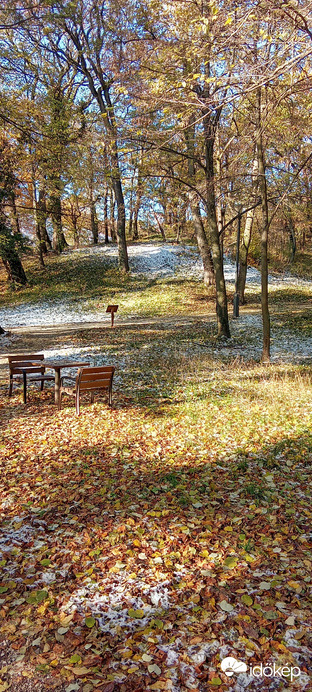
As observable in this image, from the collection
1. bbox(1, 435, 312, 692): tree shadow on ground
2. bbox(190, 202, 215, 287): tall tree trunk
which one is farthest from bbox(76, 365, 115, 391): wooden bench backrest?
bbox(190, 202, 215, 287): tall tree trunk

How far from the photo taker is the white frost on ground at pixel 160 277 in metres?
13.4

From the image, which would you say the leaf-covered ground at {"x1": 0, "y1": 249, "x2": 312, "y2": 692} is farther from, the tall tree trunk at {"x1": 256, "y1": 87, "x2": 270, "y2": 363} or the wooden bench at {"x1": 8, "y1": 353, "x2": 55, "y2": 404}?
the tall tree trunk at {"x1": 256, "y1": 87, "x2": 270, "y2": 363}

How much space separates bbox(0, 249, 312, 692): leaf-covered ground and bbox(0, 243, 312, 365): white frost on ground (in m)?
5.31

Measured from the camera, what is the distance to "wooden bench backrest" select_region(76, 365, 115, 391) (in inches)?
301

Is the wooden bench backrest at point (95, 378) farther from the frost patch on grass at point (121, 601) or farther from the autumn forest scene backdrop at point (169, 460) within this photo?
the frost patch on grass at point (121, 601)

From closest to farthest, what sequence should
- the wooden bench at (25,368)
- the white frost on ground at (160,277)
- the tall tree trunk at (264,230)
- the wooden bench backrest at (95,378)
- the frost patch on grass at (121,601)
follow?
the frost patch on grass at (121,601) < the wooden bench backrest at (95,378) < the wooden bench at (25,368) < the tall tree trunk at (264,230) < the white frost on ground at (160,277)

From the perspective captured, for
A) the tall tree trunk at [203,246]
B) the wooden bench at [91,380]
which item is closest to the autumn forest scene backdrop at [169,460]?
the wooden bench at [91,380]

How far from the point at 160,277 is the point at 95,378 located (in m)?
20.0

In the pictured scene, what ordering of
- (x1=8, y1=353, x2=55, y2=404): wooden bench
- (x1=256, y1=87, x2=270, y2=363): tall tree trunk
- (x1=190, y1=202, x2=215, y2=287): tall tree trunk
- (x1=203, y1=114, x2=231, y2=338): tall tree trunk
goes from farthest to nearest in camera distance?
(x1=190, y1=202, x2=215, y2=287): tall tree trunk, (x1=203, y1=114, x2=231, y2=338): tall tree trunk, (x1=256, y1=87, x2=270, y2=363): tall tree trunk, (x1=8, y1=353, x2=55, y2=404): wooden bench

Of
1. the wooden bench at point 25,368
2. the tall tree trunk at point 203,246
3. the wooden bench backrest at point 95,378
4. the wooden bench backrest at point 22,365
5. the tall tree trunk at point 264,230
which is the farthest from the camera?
the tall tree trunk at point 203,246

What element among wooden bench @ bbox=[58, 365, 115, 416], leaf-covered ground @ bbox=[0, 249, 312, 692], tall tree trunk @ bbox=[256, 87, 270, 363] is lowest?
leaf-covered ground @ bbox=[0, 249, 312, 692]

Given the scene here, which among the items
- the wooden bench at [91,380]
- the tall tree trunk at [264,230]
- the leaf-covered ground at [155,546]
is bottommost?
the leaf-covered ground at [155,546]

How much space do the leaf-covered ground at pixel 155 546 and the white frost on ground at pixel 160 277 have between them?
5.31 meters

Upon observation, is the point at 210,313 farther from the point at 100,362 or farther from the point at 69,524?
the point at 69,524
